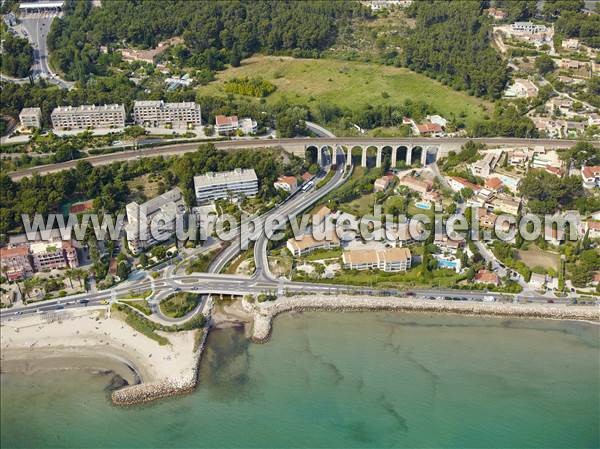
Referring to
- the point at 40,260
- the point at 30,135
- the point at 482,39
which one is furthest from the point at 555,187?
the point at 30,135

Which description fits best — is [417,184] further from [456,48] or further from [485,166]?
[456,48]

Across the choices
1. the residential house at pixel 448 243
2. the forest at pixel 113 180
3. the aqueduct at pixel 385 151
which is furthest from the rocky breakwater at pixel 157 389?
the aqueduct at pixel 385 151

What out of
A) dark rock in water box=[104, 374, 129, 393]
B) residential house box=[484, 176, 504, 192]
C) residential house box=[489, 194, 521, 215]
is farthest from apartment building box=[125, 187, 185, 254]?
residential house box=[484, 176, 504, 192]

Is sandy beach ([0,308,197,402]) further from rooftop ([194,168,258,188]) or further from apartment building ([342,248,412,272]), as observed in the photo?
rooftop ([194,168,258,188])

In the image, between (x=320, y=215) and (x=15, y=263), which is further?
(x=320, y=215)

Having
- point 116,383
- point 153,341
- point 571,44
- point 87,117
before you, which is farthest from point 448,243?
point 571,44

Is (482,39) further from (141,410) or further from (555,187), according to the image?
(141,410)
